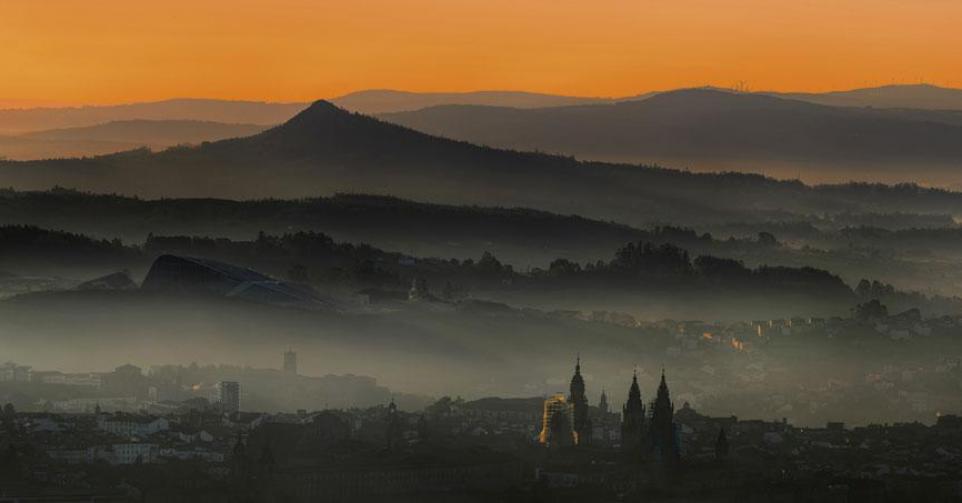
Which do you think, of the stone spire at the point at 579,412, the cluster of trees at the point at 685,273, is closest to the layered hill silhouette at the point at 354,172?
the cluster of trees at the point at 685,273

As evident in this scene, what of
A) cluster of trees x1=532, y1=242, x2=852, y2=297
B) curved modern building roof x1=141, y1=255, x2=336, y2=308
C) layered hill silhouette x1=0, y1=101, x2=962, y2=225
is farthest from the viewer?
layered hill silhouette x1=0, y1=101, x2=962, y2=225

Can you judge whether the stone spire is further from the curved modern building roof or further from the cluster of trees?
the cluster of trees

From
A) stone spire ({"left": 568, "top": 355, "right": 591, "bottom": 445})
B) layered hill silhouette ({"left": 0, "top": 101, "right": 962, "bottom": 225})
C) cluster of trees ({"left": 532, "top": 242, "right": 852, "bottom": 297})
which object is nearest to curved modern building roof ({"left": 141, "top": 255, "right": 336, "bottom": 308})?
cluster of trees ({"left": 532, "top": 242, "right": 852, "bottom": 297})

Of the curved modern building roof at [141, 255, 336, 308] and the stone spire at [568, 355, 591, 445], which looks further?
the curved modern building roof at [141, 255, 336, 308]

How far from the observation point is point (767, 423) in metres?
108

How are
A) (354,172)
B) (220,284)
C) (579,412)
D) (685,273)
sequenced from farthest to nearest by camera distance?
(354,172) < (685,273) < (220,284) < (579,412)

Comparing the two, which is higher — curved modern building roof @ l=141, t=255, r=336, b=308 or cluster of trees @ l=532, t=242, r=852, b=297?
cluster of trees @ l=532, t=242, r=852, b=297

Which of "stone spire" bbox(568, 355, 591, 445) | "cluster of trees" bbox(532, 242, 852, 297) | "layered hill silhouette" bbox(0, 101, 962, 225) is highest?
"layered hill silhouette" bbox(0, 101, 962, 225)

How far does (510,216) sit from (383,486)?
88.8 m

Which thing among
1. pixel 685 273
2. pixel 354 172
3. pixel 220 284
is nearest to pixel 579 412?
pixel 220 284

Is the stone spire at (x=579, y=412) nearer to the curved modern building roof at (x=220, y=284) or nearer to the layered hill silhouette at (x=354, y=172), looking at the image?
the curved modern building roof at (x=220, y=284)

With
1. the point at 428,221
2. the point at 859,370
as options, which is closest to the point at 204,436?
the point at 859,370

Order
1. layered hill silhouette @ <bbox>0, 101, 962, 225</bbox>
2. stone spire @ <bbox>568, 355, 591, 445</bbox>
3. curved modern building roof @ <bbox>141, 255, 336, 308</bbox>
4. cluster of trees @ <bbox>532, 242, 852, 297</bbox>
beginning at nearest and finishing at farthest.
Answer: stone spire @ <bbox>568, 355, 591, 445</bbox> → curved modern building roof @ <bbox>141, 255, 336, 308</bbox> → cluster of trees @ <bbox>532, 242, 852, 297</bbox> → layered hill silhouette @ <bbox>0, 101, 962, 225</bbox>

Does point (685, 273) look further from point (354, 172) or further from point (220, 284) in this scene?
point (354, 172)
